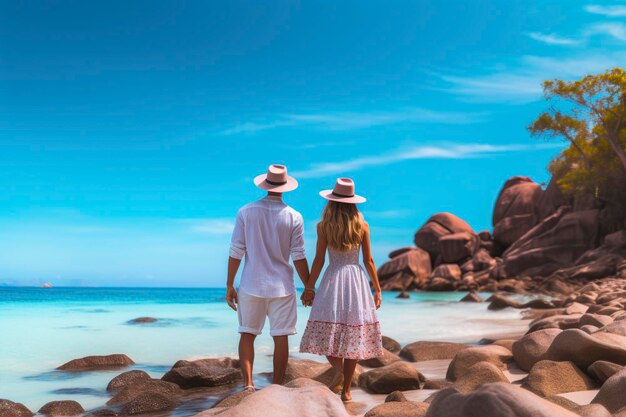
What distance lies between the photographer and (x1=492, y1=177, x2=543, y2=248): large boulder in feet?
158

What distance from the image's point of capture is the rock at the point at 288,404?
3484 mm

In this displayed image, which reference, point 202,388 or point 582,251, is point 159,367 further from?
point 582,251

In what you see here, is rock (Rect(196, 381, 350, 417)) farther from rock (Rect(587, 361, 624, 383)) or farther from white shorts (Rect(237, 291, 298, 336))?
rock (Rect(587, 361, 624, 383))

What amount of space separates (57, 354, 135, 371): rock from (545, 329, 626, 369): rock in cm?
598

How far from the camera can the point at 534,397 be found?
3.09 metres

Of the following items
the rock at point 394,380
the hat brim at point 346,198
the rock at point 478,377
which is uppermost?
the hat brim at point 346,198

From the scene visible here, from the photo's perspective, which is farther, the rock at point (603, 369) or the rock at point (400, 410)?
the rock at point (603, 369)

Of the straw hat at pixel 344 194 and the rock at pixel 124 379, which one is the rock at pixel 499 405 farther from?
the rock at pixel 124 379

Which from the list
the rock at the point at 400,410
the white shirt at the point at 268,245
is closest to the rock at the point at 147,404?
the white shirt at the point at 268,245

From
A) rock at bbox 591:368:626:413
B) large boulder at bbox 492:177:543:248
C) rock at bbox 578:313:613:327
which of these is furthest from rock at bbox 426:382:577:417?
large boulder at bbox 492:177:543:248

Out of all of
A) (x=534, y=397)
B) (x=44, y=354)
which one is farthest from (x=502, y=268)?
(x=534, y=397)

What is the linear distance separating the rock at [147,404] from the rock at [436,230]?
45.7 metres

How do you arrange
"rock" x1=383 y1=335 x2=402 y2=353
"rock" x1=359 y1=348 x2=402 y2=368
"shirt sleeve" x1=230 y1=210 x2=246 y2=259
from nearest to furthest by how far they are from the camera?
"shirt sleeve" x1=230 y1=210 x2=246 y2=259 → "rock" x1=359 y1=348 x2=402 y2=368 → "rock" x1=383 y1=335 x2=402 y2=353

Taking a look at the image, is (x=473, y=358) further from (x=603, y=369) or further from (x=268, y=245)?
(x=268, y=245)
